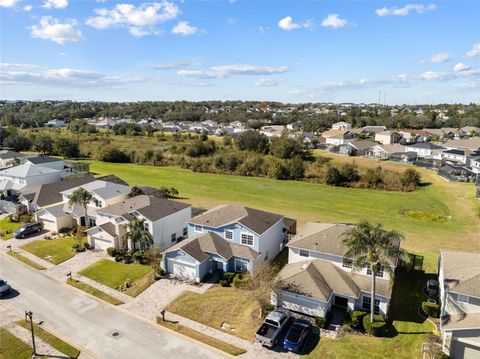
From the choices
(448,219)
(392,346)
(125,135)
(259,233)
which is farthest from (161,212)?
(125,135)

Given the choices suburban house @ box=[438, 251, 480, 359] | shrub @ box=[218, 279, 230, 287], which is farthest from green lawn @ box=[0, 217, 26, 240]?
suburban house @ box=[438, 251, 480, 359]

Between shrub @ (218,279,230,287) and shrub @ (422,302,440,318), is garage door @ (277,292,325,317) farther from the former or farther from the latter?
shrub @ (422,302,440,318)

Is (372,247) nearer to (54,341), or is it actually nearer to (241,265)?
(241,265)

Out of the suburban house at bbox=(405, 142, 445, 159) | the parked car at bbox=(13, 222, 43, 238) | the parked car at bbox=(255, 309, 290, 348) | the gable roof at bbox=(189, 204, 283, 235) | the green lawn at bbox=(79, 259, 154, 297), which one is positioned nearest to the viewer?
the parked car at bbox=(255, 309, 290, 348)

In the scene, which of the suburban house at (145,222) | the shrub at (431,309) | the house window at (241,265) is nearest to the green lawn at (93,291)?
the suburban house at (145,222)

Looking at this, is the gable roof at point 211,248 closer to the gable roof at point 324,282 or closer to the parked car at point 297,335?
the gable roof at point 324,282

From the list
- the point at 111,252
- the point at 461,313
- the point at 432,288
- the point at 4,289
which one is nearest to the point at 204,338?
the point at 461,313
